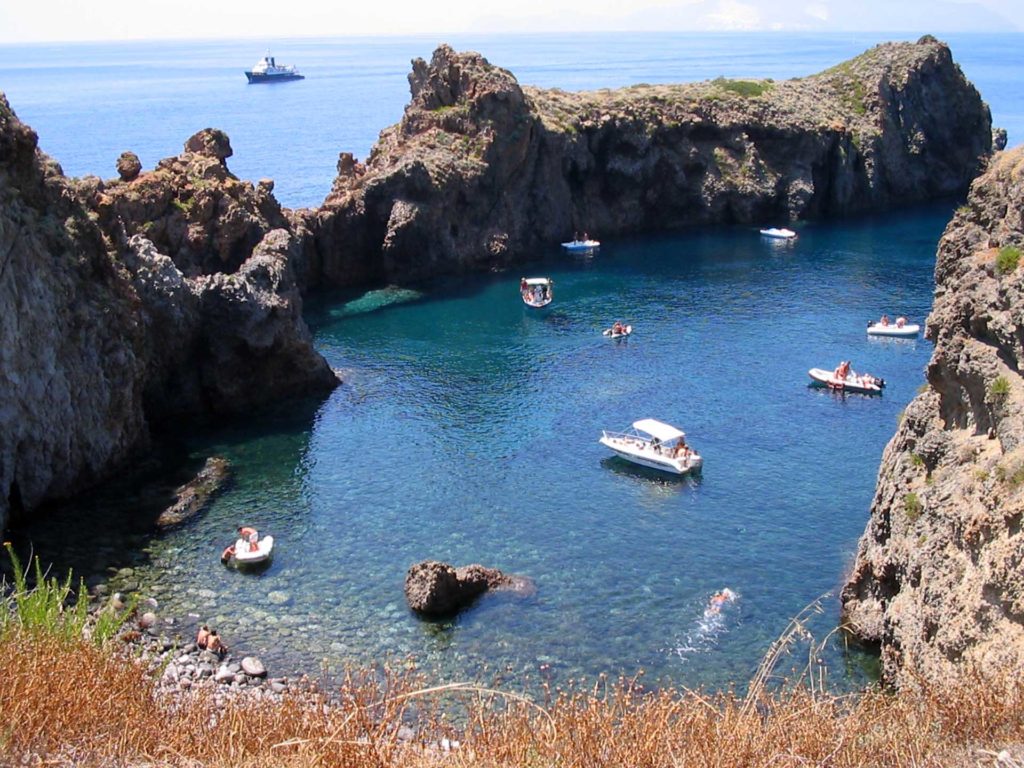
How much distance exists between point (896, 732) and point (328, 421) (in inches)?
1782

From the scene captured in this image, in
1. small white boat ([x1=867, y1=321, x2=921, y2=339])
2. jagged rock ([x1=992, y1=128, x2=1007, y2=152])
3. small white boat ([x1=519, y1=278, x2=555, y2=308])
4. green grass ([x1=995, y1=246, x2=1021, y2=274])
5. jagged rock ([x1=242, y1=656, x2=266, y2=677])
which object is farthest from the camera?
jagged rock ([x1=992, y1=128, x2=1007, y2=152])

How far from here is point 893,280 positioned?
3568 inches

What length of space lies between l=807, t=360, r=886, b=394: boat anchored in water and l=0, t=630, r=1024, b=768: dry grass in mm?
47956

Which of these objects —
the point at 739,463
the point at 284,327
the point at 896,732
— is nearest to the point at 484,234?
the point at 284,327

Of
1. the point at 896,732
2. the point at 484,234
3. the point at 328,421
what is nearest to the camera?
the point at 896,732

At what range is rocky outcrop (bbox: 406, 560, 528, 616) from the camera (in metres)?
37.5

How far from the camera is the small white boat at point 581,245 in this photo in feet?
342

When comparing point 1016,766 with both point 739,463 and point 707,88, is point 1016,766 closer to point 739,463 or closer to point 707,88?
point 739,463

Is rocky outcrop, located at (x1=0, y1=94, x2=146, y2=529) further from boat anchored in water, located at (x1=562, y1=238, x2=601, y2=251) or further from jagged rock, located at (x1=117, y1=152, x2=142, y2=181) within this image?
boat anchored in water, located at (x1=562, y1=238, x2=601, y2=251)

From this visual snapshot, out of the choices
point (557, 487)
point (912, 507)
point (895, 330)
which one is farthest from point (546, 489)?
point (895, 330)

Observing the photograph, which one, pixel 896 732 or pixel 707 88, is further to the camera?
pixel 707 88

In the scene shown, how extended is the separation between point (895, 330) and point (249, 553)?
50.4 meters

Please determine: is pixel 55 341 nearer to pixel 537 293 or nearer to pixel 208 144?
pixel 208 144

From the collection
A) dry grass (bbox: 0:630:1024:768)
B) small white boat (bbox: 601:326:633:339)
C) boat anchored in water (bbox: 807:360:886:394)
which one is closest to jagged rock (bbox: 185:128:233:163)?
small white boat (bbox: 601:326:633:339)
